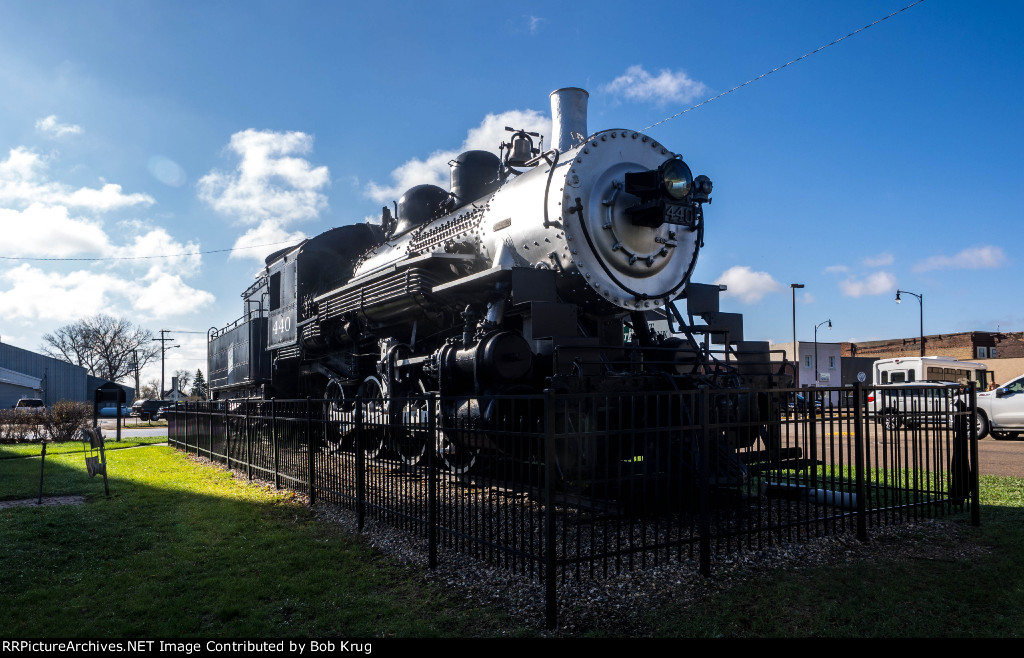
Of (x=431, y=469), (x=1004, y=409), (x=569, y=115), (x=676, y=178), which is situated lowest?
(x=1004, y=409)

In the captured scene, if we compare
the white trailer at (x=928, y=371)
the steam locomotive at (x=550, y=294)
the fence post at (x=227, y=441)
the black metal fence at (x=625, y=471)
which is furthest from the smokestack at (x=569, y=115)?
the white trailer at (x=928, y=371)

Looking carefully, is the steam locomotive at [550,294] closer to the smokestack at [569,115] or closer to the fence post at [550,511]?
the smokestack at [569,115]

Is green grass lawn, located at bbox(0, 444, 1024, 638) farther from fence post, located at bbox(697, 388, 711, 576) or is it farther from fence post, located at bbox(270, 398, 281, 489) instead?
fence post, located at bbox(270, 398, 281, 489)

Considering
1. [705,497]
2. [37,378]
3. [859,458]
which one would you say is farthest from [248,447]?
[37,378]

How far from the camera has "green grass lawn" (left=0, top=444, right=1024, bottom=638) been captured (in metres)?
4.02

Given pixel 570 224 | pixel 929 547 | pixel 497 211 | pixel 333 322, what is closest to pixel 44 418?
pixel 333 322

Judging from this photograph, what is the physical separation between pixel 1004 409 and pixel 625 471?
1530 centimetres

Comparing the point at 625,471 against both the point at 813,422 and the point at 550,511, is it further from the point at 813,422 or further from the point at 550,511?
the point at 550,511

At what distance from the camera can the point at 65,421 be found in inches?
902

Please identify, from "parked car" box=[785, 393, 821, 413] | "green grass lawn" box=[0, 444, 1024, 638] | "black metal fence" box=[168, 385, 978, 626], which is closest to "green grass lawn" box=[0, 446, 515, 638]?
"green grass lawn" box=[0, 444, 1024, 638]

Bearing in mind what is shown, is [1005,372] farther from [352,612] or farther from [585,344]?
[352,612]

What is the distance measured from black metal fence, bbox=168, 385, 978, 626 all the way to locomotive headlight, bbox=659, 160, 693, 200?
2.40m

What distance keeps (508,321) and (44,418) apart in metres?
21.4

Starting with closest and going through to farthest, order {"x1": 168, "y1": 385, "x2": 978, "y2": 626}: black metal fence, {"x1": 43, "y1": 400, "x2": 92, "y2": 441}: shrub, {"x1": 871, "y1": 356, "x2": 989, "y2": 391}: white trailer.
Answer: {"x1": 168, "y1": 385, "x2": 978, "y2": 626}: black metal fence
{"x1": 43, "y1": 400, "x2": 92, "y2": 441}: shrub
{"x1": 871, "y1": 356, "x2": 989, "y2": 391}: white trailer
